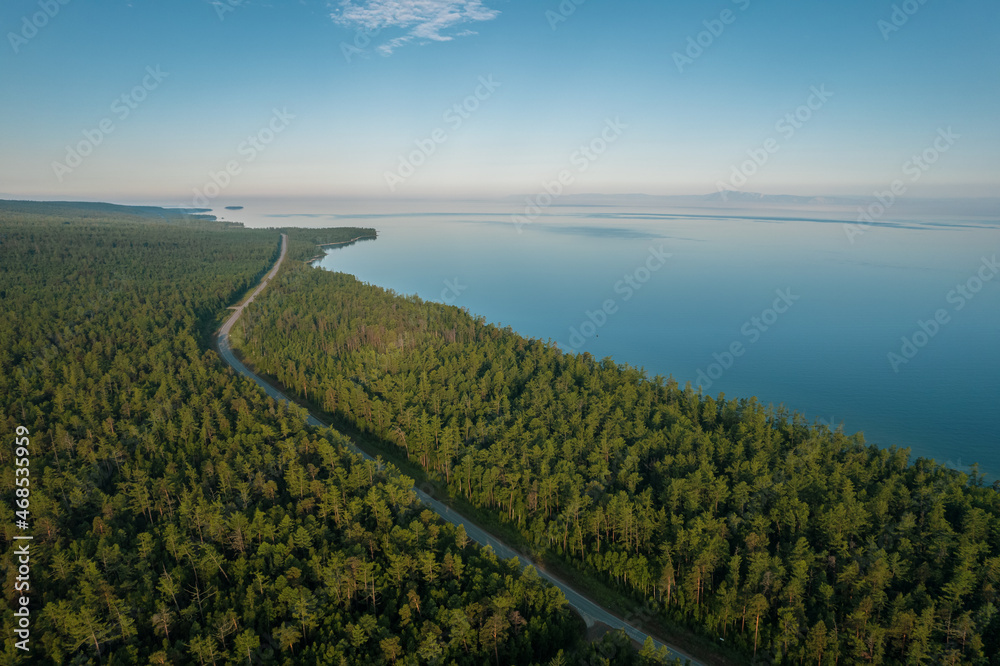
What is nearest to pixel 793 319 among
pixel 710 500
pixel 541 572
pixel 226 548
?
pixel 710 500

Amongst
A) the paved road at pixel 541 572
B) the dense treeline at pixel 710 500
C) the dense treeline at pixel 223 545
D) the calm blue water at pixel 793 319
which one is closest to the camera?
the dense treeline at pixel 223 545

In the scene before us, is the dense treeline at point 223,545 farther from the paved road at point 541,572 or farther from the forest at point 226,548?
the paved road at point 541,572

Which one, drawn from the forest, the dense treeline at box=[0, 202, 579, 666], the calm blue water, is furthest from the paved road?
the calm blue water

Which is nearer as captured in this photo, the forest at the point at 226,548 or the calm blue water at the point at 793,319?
the forest at the point at 226,548

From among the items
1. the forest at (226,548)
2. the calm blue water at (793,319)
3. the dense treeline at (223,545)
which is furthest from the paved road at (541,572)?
the calm blue water at (793,319)

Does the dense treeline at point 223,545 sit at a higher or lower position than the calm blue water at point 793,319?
lower

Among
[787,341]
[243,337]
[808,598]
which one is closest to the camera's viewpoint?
[808,598]

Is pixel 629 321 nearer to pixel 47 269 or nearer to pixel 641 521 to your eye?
pixel 641 521

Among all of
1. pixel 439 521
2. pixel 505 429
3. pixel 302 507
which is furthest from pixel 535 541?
pixel 302 507
